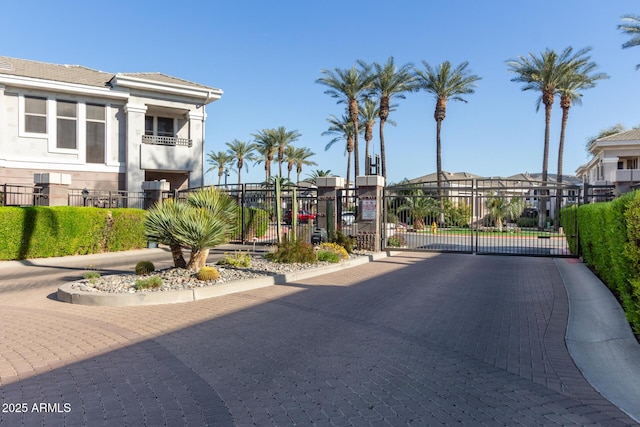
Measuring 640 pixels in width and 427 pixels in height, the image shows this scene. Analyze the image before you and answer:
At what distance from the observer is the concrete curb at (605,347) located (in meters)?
5.03

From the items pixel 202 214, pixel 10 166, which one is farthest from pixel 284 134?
pixel 202 214

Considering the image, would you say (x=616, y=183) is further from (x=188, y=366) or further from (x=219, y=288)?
(x=188, y=366)

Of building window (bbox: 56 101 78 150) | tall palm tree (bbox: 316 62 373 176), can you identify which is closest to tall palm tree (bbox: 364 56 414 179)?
tall palm tree (bbox: 316 62 373 176)

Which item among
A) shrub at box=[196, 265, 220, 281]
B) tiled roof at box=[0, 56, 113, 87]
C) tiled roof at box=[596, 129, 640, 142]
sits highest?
tiled roof at box=[0, 56, 113, 87]

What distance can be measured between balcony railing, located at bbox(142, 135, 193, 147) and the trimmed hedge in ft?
30.3

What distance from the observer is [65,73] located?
27000 mm

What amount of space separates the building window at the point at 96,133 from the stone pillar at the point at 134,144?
132cm

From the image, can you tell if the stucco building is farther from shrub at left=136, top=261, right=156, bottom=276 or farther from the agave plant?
the agave plant

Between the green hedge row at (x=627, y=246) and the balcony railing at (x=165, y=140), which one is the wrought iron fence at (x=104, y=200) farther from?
the green hedge row at (x=627, y=246)

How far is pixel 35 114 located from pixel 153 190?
8.10 metres

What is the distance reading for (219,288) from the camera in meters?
10.1

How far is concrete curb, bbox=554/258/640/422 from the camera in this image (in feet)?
16.5

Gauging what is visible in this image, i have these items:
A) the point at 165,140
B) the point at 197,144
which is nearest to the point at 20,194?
the point at 165,140

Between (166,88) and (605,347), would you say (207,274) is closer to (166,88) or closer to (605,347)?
(605,347)
